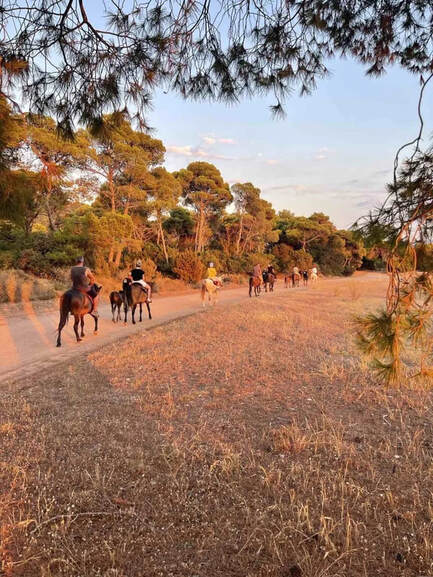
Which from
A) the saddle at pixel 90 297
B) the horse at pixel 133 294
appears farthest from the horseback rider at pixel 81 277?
the horse at pixel 133 294

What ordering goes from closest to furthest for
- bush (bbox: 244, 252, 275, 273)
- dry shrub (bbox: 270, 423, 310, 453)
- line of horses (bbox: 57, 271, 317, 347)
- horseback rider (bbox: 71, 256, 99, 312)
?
dry shrub (bbox: 270, 423, 310, 453) → line of horses (bbox: 57, 271, 317, 347) → horseback rider (bbox: 71, 256, 99, 312) → bush (bbox: 244, 252, 275, 273)

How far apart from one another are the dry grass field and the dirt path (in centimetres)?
93

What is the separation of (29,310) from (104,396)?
8.74 metres

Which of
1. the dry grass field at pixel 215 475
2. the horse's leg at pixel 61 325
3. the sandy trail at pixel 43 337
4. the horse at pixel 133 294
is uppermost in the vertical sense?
the horse at pixel 133 294

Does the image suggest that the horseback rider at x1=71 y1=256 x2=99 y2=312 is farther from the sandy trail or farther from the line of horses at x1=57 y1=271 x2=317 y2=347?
the sandy trail

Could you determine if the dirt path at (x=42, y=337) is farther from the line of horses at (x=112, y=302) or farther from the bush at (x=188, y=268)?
the bush at (x=188, y=268)

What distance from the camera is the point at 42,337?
344 inches

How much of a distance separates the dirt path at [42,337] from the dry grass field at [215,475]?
0.93 metres

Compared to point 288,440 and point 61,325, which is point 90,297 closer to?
point 61,325

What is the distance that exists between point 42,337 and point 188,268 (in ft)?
51.6

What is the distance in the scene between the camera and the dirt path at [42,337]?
662 cm

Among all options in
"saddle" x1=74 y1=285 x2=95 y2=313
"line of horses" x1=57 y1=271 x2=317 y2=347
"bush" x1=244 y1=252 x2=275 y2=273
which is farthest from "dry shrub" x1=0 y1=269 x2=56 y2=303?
"bush" x1=244 y1=252 x2=275 y2=273

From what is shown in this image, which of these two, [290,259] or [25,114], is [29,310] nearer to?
[25,114]

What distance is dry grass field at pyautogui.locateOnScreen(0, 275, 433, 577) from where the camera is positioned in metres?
→ 2.23
